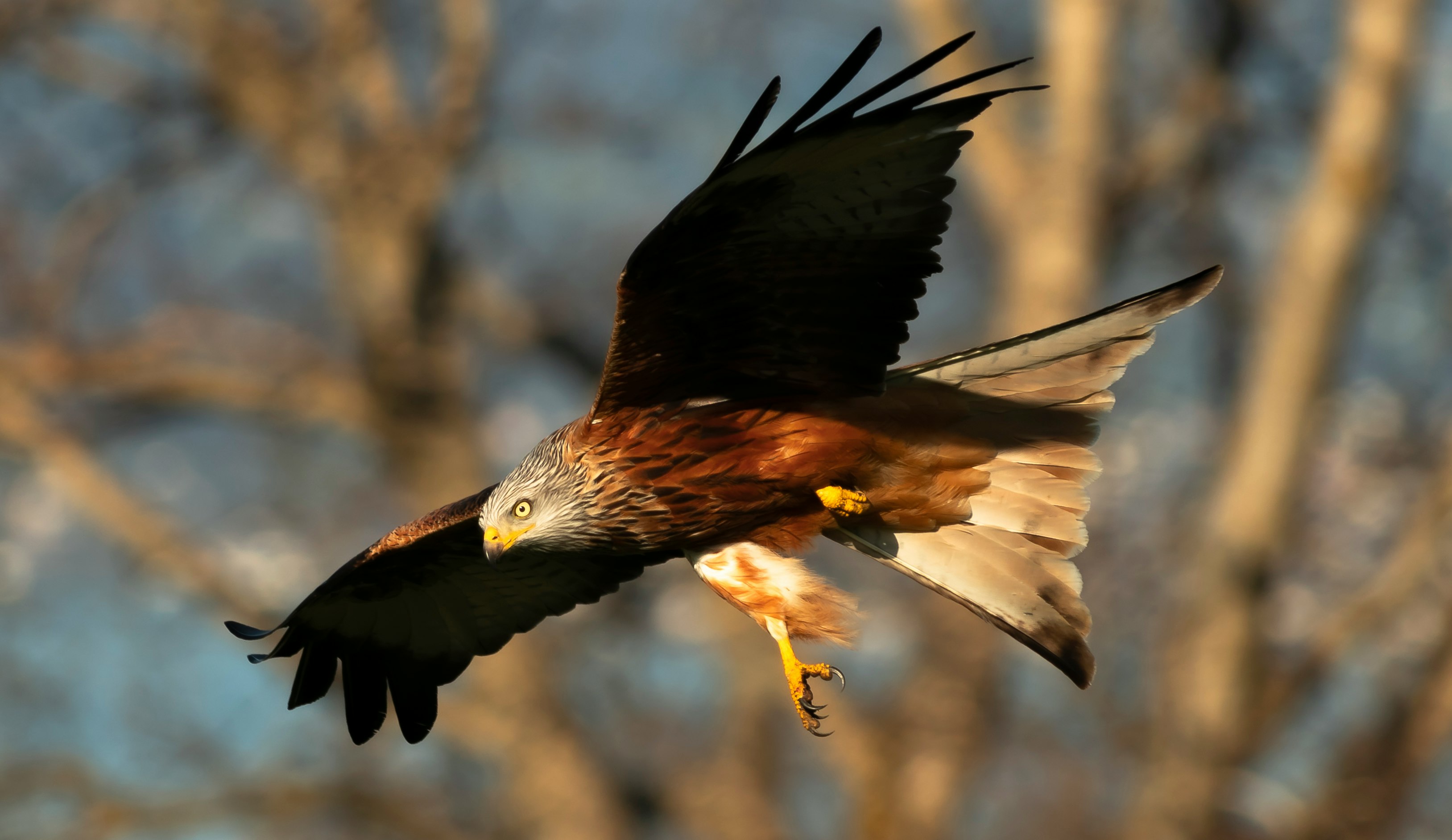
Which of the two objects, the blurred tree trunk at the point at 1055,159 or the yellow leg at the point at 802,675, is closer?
the yellow leg at the point at 802,675

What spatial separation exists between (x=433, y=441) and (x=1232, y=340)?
738 cm

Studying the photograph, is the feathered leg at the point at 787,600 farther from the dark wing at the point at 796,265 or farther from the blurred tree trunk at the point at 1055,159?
the blurred tree trunk at the point at 1055,159

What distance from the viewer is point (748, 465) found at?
11.9ft

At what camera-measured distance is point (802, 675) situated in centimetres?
349

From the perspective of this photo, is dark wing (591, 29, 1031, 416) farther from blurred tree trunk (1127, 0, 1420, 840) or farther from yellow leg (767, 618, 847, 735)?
blurred tree trunk (1127, 0, 1420, 840)

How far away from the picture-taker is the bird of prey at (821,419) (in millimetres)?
3391

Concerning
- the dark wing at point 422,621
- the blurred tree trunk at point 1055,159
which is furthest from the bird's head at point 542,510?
the blurred tree trunk at point 1055,159

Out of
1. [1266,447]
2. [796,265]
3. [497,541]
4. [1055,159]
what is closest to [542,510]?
[497,541]

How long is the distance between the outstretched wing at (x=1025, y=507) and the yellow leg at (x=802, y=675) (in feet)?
1.23

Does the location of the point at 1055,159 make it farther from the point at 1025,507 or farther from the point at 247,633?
the point at 247,633

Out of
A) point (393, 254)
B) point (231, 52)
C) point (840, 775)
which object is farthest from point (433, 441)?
point (840, 775)

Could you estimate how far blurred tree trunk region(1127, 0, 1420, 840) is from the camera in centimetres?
962

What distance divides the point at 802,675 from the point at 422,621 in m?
1.50

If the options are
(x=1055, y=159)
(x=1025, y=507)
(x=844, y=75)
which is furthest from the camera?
(x=1055, y=159)
